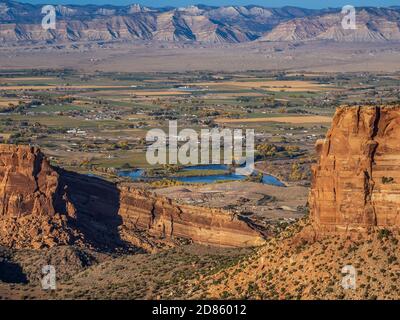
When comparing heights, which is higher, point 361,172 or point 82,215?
point 361,172

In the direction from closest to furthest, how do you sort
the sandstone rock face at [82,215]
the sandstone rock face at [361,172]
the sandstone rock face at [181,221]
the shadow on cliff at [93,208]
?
the sandstone rock face at [361,172], the sandstone rock face at [82,215], the sandstone rock face at [181,221], the shadow on cliff at [93,208]

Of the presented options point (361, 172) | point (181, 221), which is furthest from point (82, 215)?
point (361, 172)

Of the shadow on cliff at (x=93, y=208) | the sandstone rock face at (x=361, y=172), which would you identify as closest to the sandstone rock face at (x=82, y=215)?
the shadow on cliff at (x=93, y=208)

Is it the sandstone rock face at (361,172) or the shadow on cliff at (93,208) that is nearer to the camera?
the sandstone rock face at (361,172)

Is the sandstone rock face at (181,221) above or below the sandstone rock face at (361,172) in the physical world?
below

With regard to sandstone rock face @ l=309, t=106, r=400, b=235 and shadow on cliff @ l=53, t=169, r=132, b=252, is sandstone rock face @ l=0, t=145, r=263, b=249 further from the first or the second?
sandstone rock face @ l=309, t=106, r=400, b=235

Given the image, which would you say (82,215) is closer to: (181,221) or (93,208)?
(93,208)

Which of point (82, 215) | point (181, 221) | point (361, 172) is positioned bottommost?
point (181, 221)

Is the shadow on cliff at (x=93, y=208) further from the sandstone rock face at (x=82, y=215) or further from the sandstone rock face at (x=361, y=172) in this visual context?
the sandstone rock face at (x=361, y=172)
